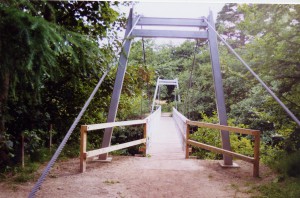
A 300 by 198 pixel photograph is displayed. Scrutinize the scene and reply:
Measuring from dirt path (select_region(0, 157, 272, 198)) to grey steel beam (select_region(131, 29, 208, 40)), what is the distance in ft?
6.12

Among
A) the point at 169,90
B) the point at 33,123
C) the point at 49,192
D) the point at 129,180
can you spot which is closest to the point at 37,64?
the point at 49,192

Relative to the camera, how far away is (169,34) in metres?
4.25

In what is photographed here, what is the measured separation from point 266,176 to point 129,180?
1537mm

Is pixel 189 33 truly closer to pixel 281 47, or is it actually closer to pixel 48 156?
pixel 281 47

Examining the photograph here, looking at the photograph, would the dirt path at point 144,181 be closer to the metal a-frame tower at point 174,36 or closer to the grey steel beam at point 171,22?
the metal a-frame tower at point 174,36

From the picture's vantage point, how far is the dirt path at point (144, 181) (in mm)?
2500

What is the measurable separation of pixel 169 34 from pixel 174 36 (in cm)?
8

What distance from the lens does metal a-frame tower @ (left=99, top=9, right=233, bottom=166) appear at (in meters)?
3.84

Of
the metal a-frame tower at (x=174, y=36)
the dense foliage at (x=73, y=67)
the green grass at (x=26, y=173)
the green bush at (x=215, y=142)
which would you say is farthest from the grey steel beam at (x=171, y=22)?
the green bush at (x=215, y=142)

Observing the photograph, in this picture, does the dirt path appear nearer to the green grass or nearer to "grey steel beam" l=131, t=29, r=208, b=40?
the green grass

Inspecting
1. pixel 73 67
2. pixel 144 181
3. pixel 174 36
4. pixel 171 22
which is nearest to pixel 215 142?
pixel 174 36

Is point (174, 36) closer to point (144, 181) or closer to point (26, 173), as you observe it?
point (144, 181)

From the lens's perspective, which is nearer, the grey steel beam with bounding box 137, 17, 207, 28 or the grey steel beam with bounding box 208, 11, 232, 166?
the grey steel beam with bounding box 208, 11, 232, 166

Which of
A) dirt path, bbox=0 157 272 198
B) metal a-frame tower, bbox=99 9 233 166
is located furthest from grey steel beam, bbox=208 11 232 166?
dirt path, bbox=0 157 272 198
